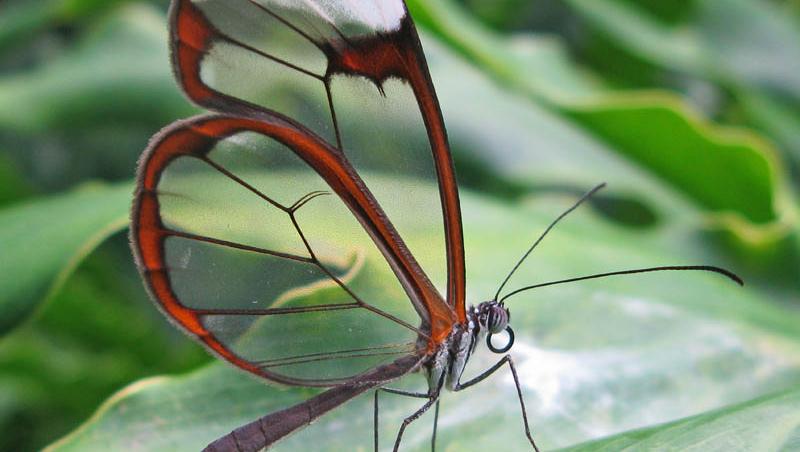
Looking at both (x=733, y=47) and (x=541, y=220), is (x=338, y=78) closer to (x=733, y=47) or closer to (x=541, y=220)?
(x=541, y=220)

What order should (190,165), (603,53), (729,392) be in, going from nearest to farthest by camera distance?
(190,165), (729,392), (603,53)

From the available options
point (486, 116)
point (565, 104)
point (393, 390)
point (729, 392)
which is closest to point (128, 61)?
point (486, 116)

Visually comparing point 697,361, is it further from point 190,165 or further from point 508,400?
point 190,165

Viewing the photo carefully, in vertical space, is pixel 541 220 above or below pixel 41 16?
below

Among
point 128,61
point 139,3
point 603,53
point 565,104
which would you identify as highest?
point 603,53

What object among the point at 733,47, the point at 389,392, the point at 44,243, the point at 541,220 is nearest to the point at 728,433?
the point at 389,392

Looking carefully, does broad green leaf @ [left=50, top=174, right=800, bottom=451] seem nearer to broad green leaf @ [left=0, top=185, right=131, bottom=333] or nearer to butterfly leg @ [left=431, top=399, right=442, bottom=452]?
butterfly leg @ [left=431, top=399, right=442, bottom=452]

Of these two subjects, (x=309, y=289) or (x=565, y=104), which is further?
(x=565, y=104)
